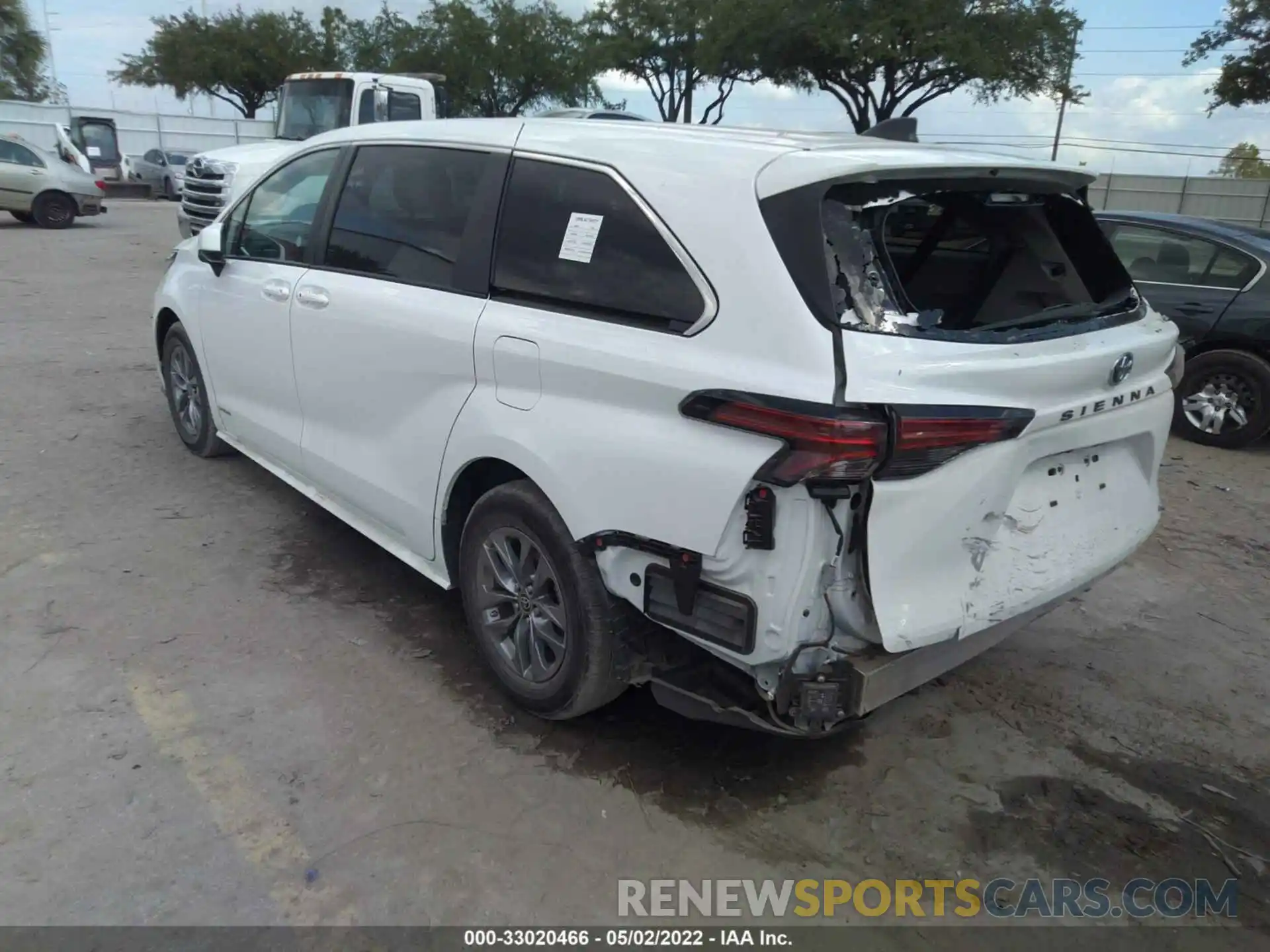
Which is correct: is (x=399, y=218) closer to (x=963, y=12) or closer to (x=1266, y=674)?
(x=1266, y=674)

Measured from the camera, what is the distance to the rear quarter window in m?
2.74

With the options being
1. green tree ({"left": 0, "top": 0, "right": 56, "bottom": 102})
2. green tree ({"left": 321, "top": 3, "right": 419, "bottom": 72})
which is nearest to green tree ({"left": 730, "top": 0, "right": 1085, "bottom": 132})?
green tree ({"left": 321, "top": 3, "right": 419, "bottom": 72})

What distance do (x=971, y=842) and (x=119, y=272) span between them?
546 inches

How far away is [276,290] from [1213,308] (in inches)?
257

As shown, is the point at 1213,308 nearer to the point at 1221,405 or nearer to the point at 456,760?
the point at 1221,405

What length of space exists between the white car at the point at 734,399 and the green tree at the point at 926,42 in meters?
26.7

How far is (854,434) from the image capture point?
2328mm

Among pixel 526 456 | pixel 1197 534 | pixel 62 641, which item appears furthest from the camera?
pixel 1197 534

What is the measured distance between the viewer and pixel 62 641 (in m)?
3.73

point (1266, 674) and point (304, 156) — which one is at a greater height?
point (304, 156)

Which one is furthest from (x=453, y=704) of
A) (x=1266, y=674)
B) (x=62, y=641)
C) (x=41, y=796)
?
(x=1266, y=674)

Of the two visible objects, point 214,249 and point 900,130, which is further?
point 214,249

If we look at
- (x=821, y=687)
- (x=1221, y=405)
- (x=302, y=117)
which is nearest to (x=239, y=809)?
(x=821, y=687)

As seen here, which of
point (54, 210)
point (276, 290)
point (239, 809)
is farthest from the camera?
point (54, 210)
